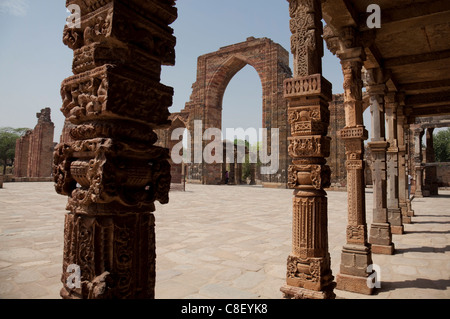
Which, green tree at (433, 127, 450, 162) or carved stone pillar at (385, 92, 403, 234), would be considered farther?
green tree at (433, 127, 450, 162)

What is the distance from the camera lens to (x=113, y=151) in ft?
4.41

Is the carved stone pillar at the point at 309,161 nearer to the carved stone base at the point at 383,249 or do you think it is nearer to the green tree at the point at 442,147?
the carved stone base at the point at 383,249

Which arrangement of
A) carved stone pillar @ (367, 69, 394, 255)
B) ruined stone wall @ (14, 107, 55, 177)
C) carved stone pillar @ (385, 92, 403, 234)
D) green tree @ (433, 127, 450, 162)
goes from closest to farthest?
carved stone pillar @ (367, 69, 394, 255) → carved stone pillar @ (385, 92, 403, 234) → ruined stone wall @ (14, 107, 55, 177) → green tree @ (433, 127, 450, 162)

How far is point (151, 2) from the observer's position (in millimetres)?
1538

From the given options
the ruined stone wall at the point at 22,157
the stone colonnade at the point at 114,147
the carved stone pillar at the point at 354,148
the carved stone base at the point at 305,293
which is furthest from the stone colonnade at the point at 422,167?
the ruined stone wall at the point at 22,157

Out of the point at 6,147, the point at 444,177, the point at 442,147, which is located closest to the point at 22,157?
the point at 6,147

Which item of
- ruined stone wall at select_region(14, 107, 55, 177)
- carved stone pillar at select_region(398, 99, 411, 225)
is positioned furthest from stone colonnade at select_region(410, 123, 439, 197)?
ruined stone wall at select_region(14, 107, 55, 177)

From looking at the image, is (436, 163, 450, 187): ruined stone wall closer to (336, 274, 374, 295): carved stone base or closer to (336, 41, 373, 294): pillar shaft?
(336, 41, 373, 294): pillar shaft

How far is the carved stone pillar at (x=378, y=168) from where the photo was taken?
5.33 meters

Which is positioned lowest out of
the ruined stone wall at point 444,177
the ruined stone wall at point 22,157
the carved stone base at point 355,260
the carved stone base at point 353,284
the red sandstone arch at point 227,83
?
the carved stone base at point 353,284

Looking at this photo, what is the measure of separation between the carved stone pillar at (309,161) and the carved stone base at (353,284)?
0.86m

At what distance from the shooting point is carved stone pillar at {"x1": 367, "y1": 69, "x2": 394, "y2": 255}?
17.5ft

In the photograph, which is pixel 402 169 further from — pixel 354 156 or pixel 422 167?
pixel 422 167

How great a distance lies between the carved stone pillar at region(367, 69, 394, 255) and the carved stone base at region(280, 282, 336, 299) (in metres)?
2.98
